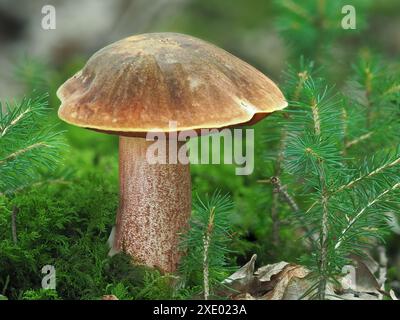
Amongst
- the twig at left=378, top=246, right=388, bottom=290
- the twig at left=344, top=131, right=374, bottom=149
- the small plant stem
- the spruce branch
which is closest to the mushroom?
the spruce branch

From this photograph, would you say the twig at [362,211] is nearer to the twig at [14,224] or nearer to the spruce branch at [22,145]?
the spruce branch at [22,145]

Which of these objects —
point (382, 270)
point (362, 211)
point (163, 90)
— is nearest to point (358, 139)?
point (382, 270)

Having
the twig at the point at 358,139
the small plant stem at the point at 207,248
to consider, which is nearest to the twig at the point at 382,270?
the twig at the point at 358,139

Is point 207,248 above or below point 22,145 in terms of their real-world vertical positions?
below

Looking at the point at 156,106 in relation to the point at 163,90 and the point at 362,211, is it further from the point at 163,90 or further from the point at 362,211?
the point at 362,211

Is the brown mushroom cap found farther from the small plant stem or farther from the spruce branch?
the small plant stem

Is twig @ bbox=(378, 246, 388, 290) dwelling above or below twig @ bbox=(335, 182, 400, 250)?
below
